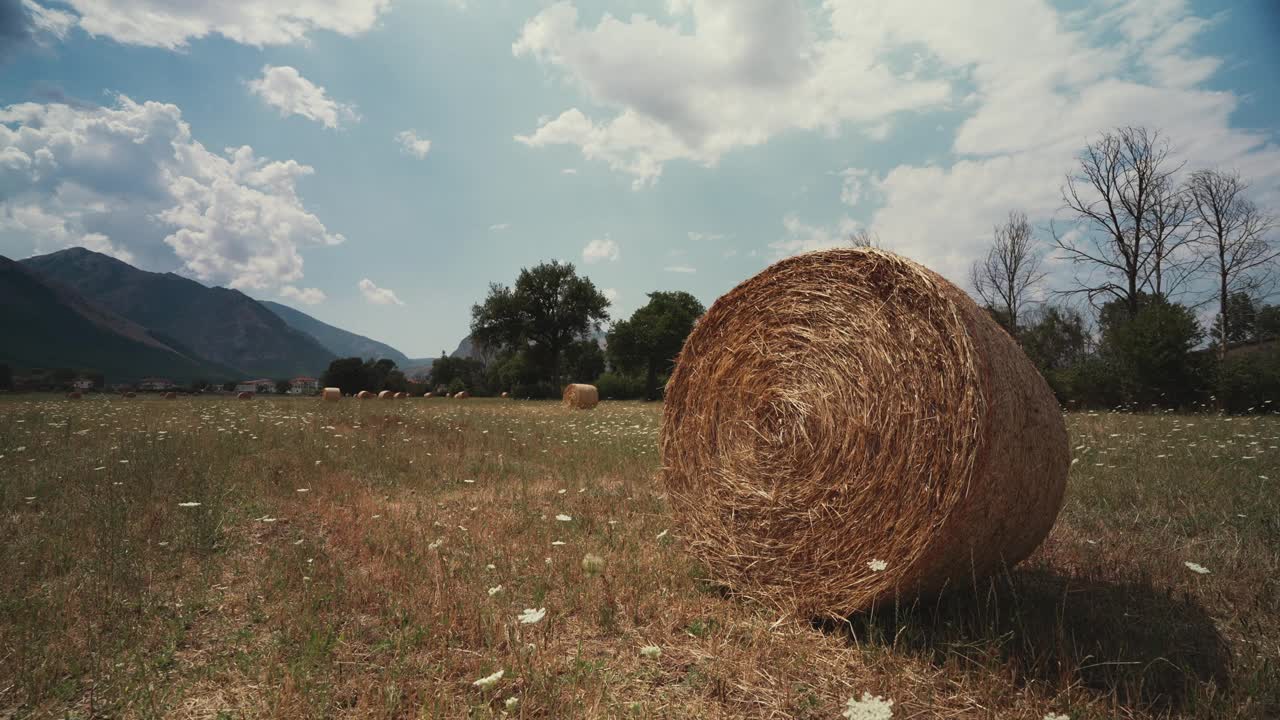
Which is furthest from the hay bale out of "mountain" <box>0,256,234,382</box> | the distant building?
"mountain" <box>0,256,234,382</box>

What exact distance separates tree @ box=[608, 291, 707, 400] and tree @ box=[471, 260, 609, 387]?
9.02ft

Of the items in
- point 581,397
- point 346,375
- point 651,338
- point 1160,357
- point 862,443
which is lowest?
point 581,397

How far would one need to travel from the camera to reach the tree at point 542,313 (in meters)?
Result: 52.4

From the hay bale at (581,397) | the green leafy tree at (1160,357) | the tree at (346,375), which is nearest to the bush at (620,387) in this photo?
the tree at (346,375)

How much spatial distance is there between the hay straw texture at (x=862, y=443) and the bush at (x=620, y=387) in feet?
156

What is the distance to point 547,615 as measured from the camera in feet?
11.6

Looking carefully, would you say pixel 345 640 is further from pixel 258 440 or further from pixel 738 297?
pixel 258 440

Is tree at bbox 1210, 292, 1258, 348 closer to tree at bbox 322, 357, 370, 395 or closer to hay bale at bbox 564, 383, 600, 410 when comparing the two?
hay bale at bbox 564, 383, 600, 410

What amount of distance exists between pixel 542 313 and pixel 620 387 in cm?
987

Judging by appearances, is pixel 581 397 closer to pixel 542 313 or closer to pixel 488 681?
pixel 488 681

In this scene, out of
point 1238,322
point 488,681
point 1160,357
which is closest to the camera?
point 488,681

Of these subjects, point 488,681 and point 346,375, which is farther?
point 346,375

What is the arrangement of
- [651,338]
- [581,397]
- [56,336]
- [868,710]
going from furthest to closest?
[56,336]
[651,338]
[581,397]
[868,710]

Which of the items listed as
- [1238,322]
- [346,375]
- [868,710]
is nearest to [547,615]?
[868,710]
